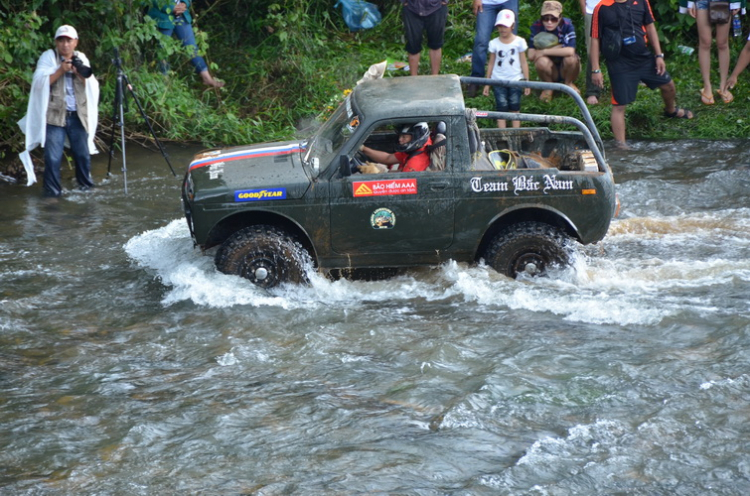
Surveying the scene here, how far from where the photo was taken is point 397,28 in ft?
48.1

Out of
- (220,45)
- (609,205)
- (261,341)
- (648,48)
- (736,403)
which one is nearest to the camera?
(736,403)

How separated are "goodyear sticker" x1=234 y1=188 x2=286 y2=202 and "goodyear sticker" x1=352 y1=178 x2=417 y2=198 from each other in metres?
0.56

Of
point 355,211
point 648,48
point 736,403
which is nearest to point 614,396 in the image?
point 736,403

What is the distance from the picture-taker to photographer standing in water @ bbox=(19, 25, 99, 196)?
10.0 metres

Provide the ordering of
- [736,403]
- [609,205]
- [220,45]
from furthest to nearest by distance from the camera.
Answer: [220,45] < [609,205] < [736,403]

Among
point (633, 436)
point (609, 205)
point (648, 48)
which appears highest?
point (648, 48)

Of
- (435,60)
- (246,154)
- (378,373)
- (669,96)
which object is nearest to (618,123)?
(669,96)

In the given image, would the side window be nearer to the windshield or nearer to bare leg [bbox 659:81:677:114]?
the windshield

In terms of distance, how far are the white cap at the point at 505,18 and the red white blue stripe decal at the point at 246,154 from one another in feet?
14.3

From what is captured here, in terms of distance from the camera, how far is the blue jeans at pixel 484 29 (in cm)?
1196

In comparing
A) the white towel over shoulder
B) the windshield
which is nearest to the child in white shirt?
the windshield

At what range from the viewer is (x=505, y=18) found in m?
11.2

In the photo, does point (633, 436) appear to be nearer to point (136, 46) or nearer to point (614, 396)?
point (614, 396)

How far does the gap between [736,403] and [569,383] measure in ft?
3.41
